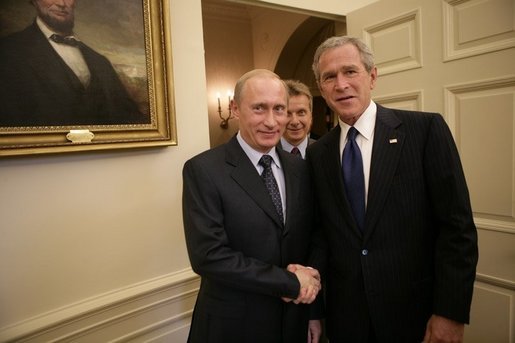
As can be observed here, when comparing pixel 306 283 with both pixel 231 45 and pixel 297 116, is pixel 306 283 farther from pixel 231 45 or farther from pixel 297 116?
pixel 231 45

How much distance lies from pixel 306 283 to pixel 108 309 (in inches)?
43.2

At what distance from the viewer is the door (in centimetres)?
170

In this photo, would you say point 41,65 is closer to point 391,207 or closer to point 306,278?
point 306,278

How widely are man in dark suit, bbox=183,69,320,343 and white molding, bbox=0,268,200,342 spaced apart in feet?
1.81

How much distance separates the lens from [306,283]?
122 centimetres

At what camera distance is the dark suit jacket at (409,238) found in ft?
3.83

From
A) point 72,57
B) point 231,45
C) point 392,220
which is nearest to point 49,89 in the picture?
point 72,57

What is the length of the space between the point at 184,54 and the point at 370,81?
1.06 m

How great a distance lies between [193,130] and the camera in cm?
196

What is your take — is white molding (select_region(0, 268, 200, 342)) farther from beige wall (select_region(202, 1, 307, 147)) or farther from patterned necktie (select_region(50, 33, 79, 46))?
beige wall (select_region(202, 1, 307, 147))

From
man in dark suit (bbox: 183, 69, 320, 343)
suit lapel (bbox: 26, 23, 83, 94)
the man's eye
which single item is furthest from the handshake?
suit lapel (bbox: 26, 23, 83, 94)

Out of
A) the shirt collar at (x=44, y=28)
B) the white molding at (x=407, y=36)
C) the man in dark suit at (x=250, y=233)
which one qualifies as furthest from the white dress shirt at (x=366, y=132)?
the shirt collar at (x=44, y=28)

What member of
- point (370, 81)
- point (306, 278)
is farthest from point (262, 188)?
point (370, 81)

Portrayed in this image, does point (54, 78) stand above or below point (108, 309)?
above
